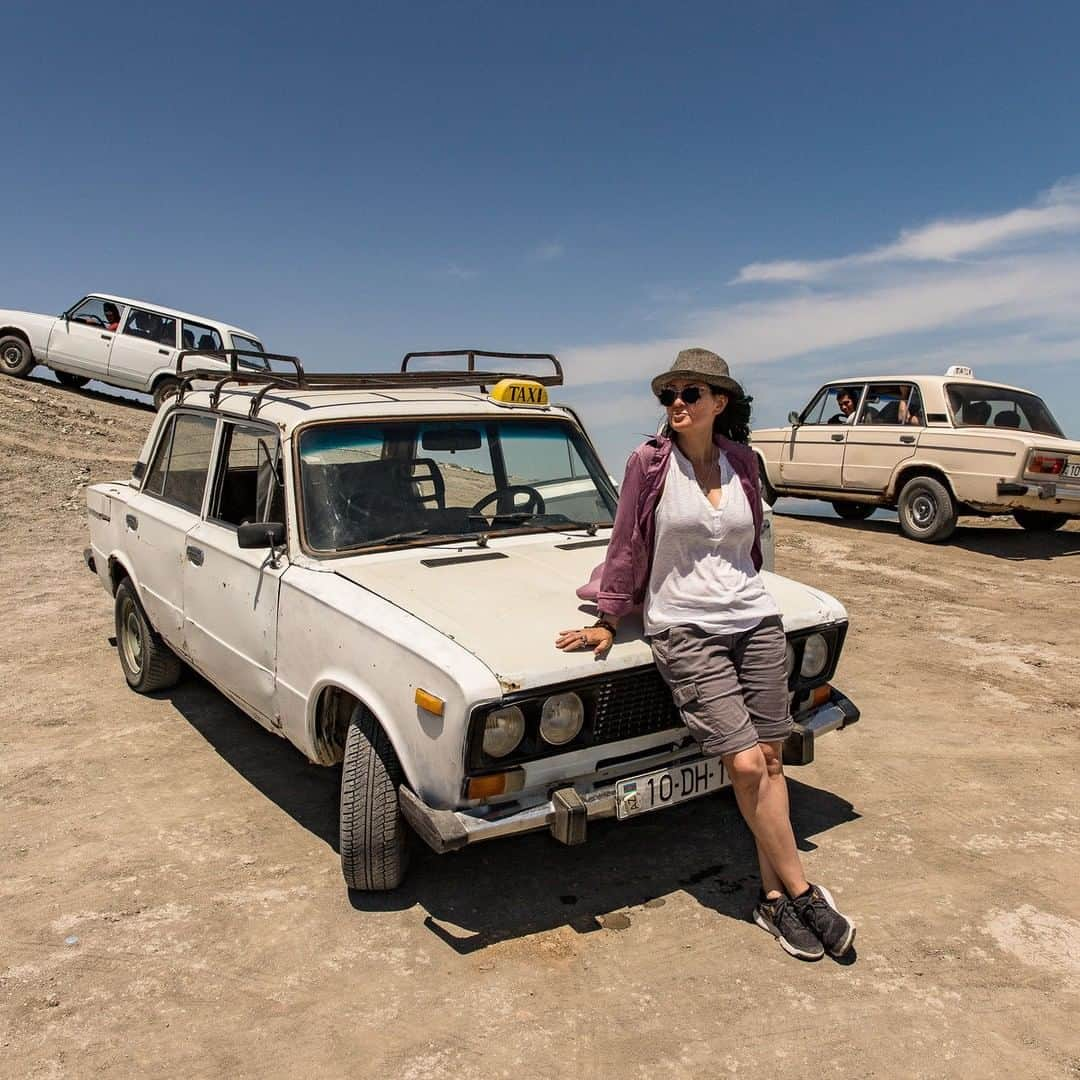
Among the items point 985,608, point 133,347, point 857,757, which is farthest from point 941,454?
point 133,347

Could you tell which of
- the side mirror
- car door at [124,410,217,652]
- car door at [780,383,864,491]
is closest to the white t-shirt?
the side mirror

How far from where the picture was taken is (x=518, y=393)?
4.97m

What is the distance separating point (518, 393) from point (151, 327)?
14561 millimetres

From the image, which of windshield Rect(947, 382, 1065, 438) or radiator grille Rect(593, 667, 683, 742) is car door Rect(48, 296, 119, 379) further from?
radiator grille Rect(593, 667, 683, 742)

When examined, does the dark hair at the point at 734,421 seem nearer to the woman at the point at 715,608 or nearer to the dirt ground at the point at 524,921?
the woman at the point at 715,608

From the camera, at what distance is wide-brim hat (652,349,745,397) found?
128 inches

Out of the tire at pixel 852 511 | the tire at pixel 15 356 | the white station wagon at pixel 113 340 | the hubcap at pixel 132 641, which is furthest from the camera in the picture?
the tire at pixel 15 356

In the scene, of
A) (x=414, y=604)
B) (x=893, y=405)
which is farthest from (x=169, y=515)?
(x=893, y=405)

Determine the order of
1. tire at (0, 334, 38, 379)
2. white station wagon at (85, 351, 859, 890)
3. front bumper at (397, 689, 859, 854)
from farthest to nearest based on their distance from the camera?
tire at (0, 334, 38, 379) → white station wagon at (85, 351, 859, 890) → front bumper at (397, 689, 859, 854)

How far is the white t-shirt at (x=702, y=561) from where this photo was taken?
3254 millimetres

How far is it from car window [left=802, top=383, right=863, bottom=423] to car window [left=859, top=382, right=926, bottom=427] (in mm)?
193

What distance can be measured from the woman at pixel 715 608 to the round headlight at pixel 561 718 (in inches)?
7.2

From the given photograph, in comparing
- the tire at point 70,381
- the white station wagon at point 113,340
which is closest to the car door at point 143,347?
the white station wagon at point 113,340

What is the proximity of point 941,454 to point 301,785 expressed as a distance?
906cm
